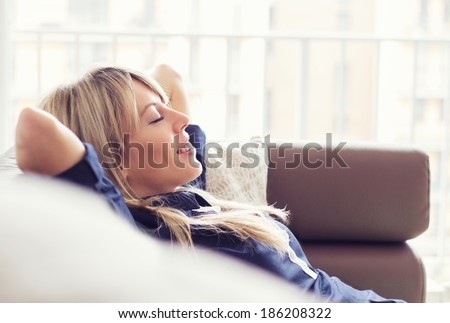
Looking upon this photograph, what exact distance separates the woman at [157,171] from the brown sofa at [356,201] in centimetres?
34

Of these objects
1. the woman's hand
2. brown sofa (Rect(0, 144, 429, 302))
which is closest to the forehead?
the woman's hand

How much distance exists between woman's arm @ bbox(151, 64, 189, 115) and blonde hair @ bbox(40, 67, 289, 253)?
440 millimetres

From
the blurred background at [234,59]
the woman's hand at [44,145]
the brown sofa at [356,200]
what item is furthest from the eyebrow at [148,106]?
the brown sofa at [356,200]

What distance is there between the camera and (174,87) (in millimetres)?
1710

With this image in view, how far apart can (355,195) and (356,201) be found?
0.05ft

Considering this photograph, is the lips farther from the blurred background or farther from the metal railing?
the metal railing

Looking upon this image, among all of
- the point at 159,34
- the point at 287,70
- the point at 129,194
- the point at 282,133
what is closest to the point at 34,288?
the point at 129,194

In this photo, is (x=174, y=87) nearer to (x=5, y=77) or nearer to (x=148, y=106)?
(x=148, y=106)

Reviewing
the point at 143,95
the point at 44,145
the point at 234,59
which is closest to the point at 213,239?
the point at 143,95

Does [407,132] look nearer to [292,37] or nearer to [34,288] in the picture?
[292,37]

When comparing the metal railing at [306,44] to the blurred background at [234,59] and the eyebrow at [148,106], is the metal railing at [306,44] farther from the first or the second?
the eyebrow at [148,106]

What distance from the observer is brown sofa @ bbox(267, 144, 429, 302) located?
5.52ft

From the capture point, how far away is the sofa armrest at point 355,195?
169 centimetres

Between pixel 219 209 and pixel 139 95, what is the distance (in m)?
0.31
